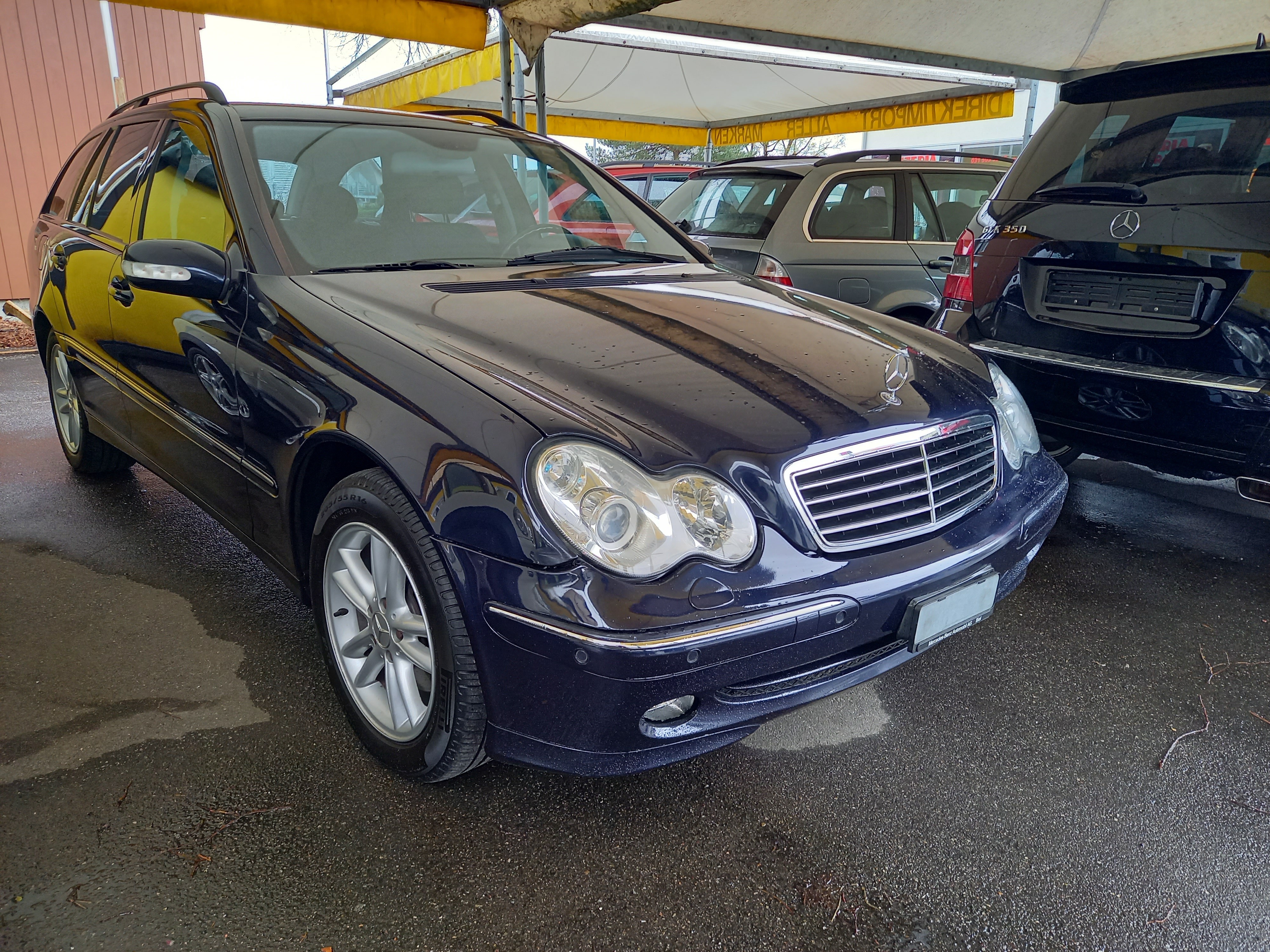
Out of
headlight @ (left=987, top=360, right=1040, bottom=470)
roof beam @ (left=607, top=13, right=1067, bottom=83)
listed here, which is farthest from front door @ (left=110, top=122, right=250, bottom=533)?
roof beam @ (left=607, top=13, right=1067, bottom=83)

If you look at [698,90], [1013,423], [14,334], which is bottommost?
[14,334]

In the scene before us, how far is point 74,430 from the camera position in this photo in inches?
156

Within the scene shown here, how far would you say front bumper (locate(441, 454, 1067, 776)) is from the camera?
5.04 ft

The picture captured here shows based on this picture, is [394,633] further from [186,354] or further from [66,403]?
[66,403]

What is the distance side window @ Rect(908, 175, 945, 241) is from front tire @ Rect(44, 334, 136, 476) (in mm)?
4584

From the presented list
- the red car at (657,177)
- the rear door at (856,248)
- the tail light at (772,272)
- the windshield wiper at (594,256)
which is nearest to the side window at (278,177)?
the windshield wiper at (594,256)

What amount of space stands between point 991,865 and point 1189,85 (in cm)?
257

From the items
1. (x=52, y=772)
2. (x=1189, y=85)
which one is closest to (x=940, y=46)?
(x=1189, y=85)

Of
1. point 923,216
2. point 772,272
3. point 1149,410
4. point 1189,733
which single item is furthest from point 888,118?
point 1189,733

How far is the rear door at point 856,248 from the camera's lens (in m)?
5.31

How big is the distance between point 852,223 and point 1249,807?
4.14 metres

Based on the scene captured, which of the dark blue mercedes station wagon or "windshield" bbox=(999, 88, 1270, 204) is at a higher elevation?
"windshield" bbox=(999, 88, 1270, 204)

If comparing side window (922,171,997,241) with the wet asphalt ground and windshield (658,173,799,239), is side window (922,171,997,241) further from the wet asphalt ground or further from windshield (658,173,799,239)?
the wet asphalt ground

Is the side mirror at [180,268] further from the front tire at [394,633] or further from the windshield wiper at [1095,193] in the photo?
the windshield wiper at [1095,193]
